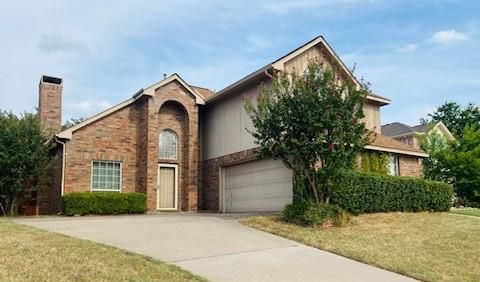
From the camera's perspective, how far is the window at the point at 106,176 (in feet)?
63.9

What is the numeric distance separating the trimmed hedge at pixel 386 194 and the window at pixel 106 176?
31.9ft

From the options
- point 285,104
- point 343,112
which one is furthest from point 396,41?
point 285,104

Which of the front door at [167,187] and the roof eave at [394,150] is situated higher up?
the roof eave at [394,150]

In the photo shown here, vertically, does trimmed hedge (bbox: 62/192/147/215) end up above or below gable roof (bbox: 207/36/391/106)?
below

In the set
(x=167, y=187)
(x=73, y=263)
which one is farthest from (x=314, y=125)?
(x=167, y=187)

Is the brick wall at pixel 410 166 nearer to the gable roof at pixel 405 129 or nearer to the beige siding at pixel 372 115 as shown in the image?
the beige siding at pixel 372 115

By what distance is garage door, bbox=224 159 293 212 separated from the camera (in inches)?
666

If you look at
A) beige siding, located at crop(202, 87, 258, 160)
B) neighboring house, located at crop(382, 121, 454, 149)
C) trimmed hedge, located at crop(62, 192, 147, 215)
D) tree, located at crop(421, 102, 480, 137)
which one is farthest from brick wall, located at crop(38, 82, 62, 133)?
tree, located at crop(421, 102, 480, 137)

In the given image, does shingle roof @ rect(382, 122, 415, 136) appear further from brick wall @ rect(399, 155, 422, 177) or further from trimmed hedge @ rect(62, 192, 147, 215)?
trimmed hedge @ rect(62, 192, 147, 215)

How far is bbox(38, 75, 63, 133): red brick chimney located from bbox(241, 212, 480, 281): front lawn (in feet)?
40.6

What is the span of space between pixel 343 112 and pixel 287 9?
11.4ft

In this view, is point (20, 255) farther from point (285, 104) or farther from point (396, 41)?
point (396, 41)

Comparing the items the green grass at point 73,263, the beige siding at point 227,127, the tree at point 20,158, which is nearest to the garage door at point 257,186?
the beige siding at point 227,127

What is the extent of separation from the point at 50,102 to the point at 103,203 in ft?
22.9
